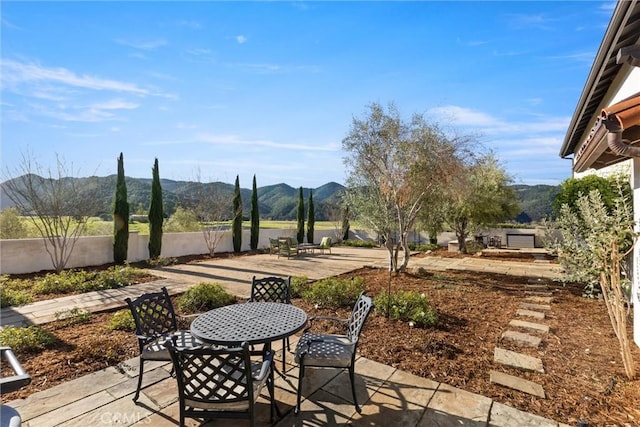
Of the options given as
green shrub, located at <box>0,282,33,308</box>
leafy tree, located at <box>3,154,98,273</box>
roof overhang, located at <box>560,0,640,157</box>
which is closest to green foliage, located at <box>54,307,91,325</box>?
green shrub, located at <box>0,282,33,308</box>

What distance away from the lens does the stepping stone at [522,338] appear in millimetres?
3814

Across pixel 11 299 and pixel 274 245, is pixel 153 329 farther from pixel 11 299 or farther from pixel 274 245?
pixel 274 245

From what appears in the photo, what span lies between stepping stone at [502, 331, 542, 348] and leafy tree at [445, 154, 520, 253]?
8.36 m

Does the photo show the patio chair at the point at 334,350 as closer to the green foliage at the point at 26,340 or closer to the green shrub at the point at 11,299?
the green foliage at the point at 26,340

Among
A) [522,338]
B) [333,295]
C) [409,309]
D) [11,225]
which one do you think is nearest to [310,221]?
[11,225]

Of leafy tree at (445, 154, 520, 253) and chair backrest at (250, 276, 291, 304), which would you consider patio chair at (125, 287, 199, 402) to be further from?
leafy tree at (445, 154, 520, 253)

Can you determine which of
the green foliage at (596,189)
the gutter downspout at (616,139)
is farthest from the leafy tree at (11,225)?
the green foliage at (596,189)

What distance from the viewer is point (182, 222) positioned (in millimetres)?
18062

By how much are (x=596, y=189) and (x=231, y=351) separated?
20.2 ft

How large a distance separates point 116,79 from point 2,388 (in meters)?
7.33

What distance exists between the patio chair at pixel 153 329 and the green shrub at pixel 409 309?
3.05 m

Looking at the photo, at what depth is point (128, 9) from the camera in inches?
195

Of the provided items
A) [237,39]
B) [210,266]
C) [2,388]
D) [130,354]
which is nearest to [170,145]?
[210,266]

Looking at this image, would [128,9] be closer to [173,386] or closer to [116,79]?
[116,79]
